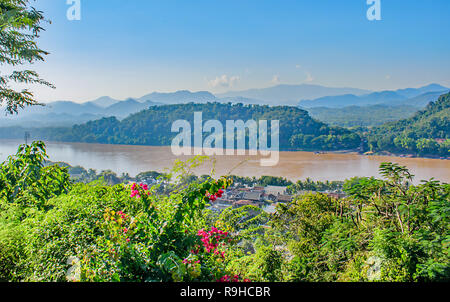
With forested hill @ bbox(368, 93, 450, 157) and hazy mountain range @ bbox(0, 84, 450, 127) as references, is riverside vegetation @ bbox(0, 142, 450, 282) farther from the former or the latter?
hazy mountain range @ bbox(0, 84, 450, 127)

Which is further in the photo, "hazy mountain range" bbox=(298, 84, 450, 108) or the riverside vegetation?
"hazy mountain range" bbox=(298, 84, 450, 108)

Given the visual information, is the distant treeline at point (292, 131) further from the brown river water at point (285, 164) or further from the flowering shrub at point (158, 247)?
the flowering shrub at point (158, 247)

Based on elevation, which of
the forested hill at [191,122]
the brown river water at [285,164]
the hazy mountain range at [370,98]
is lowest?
the brown river water at [285,164]

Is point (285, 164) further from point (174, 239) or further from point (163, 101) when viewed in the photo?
point (163, 101)

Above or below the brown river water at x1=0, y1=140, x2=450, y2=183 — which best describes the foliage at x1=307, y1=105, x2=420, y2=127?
above

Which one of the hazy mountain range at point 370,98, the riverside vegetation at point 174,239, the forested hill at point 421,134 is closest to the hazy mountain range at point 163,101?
the hazy mountain range at point 370,98

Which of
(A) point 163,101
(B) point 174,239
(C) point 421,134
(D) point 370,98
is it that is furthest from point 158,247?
(D) point 370,98

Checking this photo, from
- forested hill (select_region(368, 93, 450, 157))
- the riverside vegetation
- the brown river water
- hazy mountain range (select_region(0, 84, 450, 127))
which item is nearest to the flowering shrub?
the riverside vegetation
